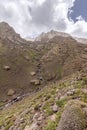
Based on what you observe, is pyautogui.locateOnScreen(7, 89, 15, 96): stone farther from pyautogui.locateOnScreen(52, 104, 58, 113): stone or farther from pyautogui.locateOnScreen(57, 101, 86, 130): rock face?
pyautogui.locateOnScreen(57, 101, 86, 130): rock face

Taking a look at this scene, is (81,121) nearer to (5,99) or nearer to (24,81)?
(5,99)

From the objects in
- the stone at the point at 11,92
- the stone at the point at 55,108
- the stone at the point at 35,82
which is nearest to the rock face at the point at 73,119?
the stone at the point at 55,108

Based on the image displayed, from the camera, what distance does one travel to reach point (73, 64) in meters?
127

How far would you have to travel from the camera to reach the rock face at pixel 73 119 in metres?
15.3

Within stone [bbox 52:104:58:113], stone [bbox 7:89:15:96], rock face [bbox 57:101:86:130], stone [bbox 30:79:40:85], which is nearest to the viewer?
rock face [bbox 57:101:86:130]

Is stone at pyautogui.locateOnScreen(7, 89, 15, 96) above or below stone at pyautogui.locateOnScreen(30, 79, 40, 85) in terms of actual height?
below

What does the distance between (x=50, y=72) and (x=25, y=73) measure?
11305mm

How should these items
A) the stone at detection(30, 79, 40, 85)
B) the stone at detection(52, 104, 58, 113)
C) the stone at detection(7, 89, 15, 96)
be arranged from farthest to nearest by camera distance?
the stone at detection(30, 79, 40, 85) → the stone at detection(7, 89, 15, 96) → the stone at detection(52, 104, 58, 113)

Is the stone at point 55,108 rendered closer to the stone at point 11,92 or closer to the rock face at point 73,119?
the rock face at point 73,119

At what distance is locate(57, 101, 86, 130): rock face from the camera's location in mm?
15344

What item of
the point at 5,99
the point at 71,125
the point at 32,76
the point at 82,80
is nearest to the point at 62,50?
the point at 32,76

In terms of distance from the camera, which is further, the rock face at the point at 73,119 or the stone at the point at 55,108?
the stone at the point at 55,108

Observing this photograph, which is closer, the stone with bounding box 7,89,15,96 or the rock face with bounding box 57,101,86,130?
the rock face with bounding box 57,101,86,130

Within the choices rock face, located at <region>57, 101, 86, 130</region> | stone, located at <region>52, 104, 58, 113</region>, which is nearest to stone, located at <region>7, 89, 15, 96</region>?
stone, located at <region>52, 104, 58, 113</region>
